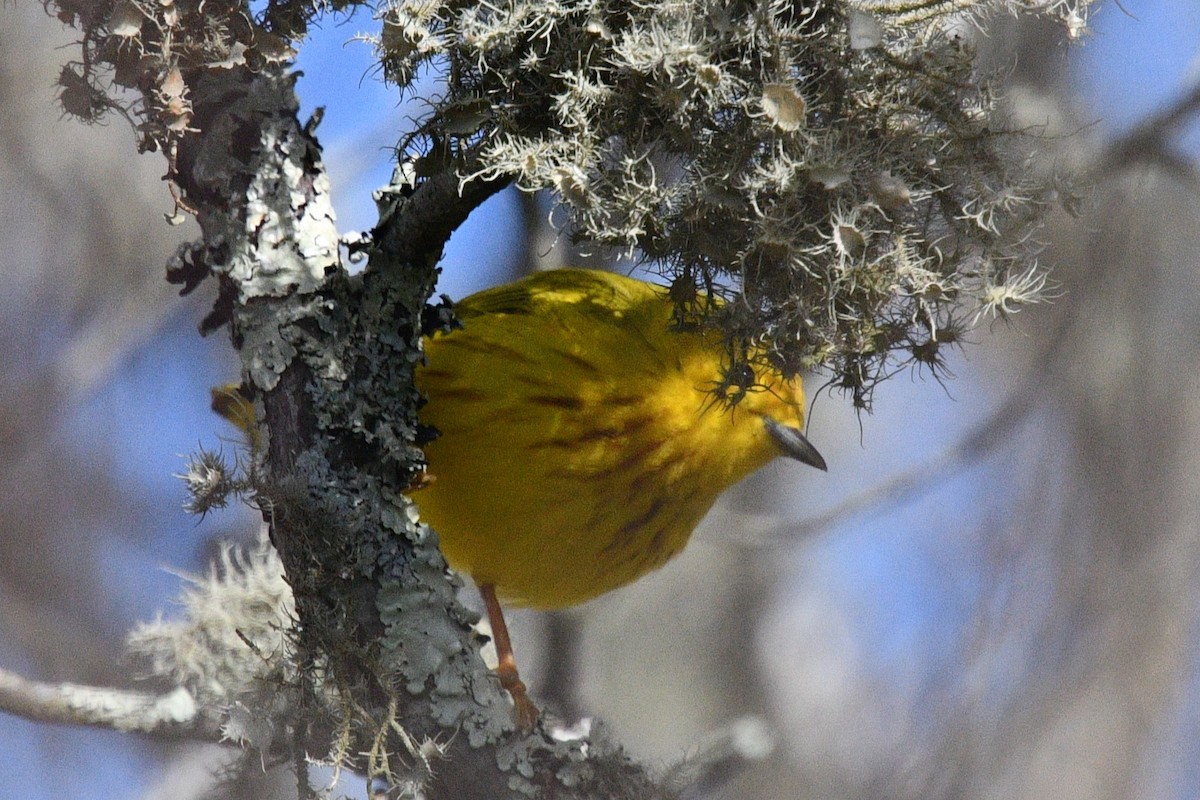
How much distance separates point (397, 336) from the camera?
6.38ft

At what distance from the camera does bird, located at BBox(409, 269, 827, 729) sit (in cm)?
235

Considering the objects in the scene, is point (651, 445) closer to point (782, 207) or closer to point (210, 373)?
point (782, 207)

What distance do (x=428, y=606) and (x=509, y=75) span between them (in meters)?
0.87

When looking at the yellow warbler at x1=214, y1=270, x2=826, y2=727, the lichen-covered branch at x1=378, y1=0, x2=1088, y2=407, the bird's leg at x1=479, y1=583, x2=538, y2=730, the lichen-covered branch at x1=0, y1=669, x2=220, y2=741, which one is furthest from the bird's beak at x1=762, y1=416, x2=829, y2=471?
the lichen-covered branch at x1=0, y1=669, x2=220, y2=741

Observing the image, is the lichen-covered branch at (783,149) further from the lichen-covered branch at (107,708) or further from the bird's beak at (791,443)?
the lichen-covered branch at (107,708)

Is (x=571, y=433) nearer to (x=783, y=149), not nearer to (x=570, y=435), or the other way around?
(x=570, y=435)

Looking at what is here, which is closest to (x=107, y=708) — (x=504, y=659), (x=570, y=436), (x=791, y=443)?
(x=504, y=659)

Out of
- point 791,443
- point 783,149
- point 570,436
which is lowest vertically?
point 783,149

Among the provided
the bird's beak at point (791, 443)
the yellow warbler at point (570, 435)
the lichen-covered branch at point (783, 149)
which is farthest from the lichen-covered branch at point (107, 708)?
the bird's beak at point (791, 443)

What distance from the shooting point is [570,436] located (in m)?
2.37

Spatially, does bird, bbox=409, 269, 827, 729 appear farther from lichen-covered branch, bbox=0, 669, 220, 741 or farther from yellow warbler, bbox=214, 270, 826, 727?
lichen-covered branch, bbox=0, 669, 220, 741

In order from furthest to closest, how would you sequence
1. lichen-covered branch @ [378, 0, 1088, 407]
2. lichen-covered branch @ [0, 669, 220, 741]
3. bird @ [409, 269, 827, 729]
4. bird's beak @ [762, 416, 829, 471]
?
bird's beak @ [762, 416, 829, 471], bird @ [409, 269, 827, 729], lichen-covered branch @ [0, 669, 220, 741], lichen-covered branch @ [378, 0, 1088, 407]

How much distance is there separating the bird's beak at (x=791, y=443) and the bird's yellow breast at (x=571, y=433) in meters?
0.08

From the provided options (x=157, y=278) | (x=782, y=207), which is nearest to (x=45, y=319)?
(x=157, y=278)
